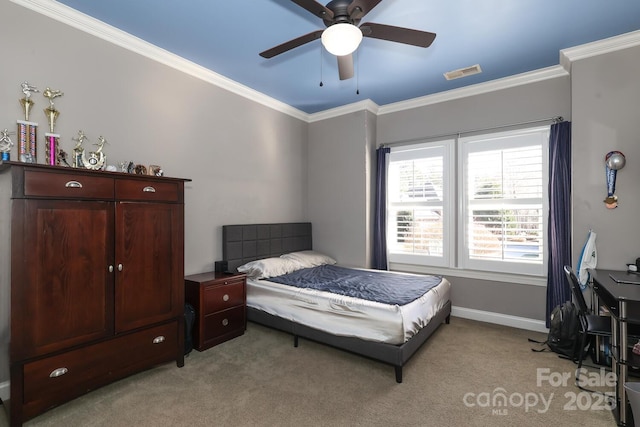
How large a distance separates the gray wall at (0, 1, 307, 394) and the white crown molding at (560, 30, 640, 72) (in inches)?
135

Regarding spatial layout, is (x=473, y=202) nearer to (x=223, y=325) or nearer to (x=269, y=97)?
(x=269, y=97)

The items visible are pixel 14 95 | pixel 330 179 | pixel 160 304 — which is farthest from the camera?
pixel 330 179

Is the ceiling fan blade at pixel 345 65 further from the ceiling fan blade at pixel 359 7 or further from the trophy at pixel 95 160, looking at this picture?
the trophy at pixel 95 160

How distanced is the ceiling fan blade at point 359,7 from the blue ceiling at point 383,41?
60cm

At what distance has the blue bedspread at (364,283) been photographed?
2824mm

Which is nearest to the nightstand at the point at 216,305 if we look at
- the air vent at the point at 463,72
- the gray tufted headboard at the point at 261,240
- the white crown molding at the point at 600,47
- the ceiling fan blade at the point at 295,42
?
the gray tufted headboard at the point at 261,240

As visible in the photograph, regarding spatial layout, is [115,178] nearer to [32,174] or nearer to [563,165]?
[32,174]

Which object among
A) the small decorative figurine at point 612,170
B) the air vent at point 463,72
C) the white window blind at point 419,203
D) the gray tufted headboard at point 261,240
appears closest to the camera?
the small decorative figurine at point 612,170

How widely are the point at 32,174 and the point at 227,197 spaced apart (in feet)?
6.66

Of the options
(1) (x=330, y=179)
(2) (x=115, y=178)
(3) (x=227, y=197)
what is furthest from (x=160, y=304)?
(1) (x=330, y=179)

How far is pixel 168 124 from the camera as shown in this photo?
3.22 m

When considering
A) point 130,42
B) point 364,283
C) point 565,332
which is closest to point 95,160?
point 130,42

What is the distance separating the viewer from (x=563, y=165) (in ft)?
10.8

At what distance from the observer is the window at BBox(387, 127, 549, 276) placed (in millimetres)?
3533
